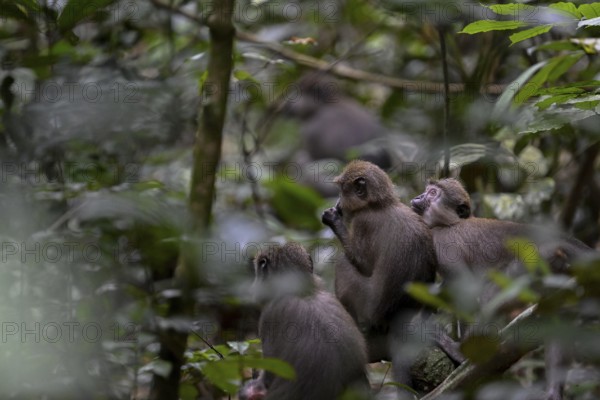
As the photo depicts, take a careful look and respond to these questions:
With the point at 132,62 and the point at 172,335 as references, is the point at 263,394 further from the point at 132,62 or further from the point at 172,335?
the point at 132,62

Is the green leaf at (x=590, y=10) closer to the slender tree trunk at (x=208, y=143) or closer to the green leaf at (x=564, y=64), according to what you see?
the green leaf at (x=564, y=64)

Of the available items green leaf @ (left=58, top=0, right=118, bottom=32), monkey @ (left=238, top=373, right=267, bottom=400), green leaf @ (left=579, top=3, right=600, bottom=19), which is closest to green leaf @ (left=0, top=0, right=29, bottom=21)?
green leaf @ (left=58, top=0, right=118, bottom=32)

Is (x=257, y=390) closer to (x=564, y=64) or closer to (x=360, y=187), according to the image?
(x=360, y=187)

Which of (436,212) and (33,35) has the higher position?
(33,35)

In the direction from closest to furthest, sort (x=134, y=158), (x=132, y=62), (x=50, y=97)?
(x=50, y=97) → (x=134, y=158) → (x=132, y=62)

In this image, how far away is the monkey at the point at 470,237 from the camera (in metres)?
3.90

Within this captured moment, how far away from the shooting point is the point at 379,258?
4.26m

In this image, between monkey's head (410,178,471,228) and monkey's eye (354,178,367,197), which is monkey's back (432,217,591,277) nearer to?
monkey's head (410,178,471,228)

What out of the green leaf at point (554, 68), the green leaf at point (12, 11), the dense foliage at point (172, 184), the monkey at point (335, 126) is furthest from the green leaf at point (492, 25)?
the monkey at point (335, 126)

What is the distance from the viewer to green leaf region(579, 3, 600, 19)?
310 centimetres

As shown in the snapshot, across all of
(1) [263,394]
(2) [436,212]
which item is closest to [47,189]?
(1) [263,394]

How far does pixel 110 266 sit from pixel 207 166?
3.64 feet

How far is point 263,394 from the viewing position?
152 inches

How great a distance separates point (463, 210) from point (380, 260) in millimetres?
591
